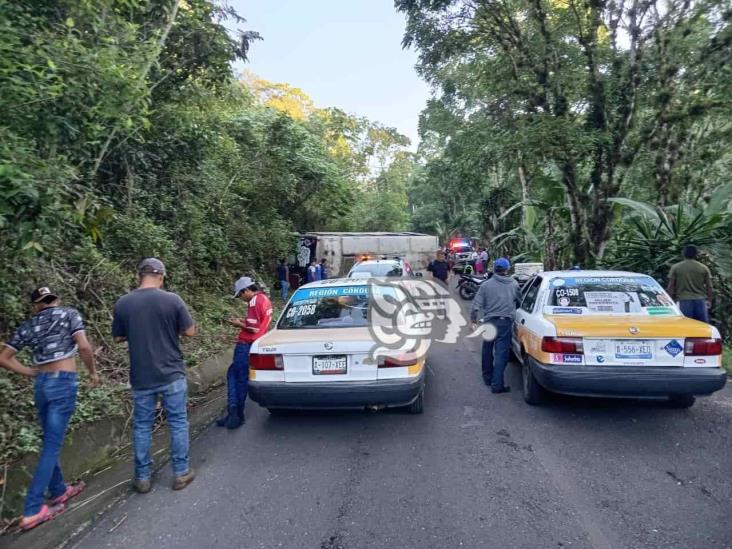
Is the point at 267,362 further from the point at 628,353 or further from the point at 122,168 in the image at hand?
the point at 122,168

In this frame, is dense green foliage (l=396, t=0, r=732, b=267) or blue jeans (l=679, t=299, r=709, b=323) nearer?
blue jeans (l=679, t=299, r=709, b=323)

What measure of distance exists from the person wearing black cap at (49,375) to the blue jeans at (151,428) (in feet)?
1.61

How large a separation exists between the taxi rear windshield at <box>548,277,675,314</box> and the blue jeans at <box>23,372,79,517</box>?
4775 millimetres

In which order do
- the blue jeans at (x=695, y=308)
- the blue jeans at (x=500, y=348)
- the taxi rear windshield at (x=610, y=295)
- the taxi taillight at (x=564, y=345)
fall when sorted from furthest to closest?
the blue jeans at (x=695, y=308), the blue jeans at (x=500, y=348), the taxi rear windshield at (x=610, y=295), the taxi taillight at (x=564, y=345)

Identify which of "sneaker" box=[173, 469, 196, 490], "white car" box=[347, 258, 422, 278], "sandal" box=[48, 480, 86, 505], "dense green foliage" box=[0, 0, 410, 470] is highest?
"dense green foliage" box=[0, 0, 410, 470]

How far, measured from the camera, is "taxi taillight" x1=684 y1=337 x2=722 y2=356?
4531mm

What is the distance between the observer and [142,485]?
12.5 ft

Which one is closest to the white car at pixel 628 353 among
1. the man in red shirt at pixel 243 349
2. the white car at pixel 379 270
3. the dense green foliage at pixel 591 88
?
the man in red shirt at pixel 243 349

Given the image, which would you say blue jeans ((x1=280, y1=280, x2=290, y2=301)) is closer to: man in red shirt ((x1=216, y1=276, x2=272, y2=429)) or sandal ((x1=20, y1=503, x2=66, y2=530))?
man in red shirt ((x1=216, y1=276, x2=272, y2=429))

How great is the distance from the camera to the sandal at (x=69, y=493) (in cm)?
366

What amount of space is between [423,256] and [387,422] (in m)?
18.8

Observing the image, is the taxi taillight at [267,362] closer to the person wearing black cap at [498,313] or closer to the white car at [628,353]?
the white car at [628,353]

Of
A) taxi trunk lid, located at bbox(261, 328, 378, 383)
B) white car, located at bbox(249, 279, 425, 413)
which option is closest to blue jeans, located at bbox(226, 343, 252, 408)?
white car, located at bbox(249, 279, 425, 413)

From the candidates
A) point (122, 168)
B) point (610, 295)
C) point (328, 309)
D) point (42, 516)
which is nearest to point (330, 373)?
point (328, 309)
